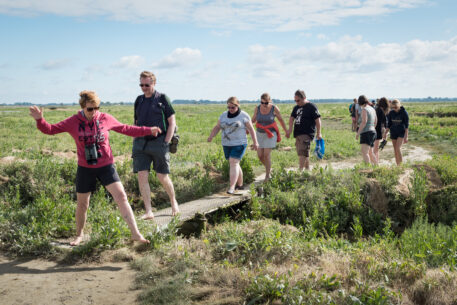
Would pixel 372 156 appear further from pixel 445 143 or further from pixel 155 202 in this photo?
pixel 445 143

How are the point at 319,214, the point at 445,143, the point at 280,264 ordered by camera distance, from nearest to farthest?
the point at 280,264, the point at 319,214, the point at 445,143

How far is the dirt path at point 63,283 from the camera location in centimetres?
384

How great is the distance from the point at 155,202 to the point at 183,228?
2595 mm

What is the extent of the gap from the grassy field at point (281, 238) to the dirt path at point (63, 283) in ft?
0.68

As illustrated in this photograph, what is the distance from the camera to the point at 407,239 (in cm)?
559

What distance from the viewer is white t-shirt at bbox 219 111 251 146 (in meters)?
6.83

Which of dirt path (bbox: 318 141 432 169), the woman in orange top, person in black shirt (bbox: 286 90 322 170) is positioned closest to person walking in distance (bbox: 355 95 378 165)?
person in black shirt (bbox: 286 90 322 170)

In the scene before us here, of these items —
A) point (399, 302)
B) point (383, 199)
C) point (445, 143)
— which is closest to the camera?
point (399, 302)

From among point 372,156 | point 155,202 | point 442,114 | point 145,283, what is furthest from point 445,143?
point 442,114

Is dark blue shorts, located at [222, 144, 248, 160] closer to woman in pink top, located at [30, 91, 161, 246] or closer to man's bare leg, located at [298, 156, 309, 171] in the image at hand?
man's bare leg, located at [298, 156, 309, 171]

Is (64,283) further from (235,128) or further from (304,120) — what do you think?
(304,120)

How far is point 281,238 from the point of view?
4.88 meters

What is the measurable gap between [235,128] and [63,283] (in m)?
3.85

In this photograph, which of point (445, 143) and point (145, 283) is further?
point (445, 143)
